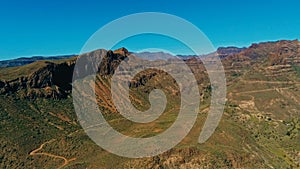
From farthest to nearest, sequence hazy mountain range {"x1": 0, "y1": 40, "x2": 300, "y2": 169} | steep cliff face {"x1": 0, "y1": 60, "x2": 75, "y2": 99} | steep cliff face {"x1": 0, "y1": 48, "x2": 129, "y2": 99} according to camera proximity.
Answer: steep cliff face {"x1": 0, "y1": 48, "x2": 129, "y2": 99}
steep cliff face {"x1": 0, "y1": 60, "x2": 75, "y2": 99}
hazy mountain range {"x1": 0, "y1": 40, "x2": 300, "y2": 169}

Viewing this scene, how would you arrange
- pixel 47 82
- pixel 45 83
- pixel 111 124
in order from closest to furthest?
pixel 111 124 → pixel 45 83 → pixel 47 82

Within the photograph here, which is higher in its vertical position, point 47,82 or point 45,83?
point 47,82

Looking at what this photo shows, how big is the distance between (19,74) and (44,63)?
13.6 metres

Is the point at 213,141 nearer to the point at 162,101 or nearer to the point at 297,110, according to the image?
the point at 162,101

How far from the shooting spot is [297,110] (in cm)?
18988

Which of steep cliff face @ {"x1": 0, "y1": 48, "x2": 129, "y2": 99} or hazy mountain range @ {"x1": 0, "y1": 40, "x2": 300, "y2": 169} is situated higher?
steep cliff face @ {"x1": 0, "y1": 48, "x2": 129, "y2": 99}

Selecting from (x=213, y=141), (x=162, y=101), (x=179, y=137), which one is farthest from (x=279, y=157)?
(x=162, y=101)

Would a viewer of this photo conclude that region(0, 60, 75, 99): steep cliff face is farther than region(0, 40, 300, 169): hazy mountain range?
Yes

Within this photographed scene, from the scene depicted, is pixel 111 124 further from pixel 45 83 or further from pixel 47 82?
pixel 47 82

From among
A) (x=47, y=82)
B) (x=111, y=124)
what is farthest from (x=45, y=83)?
(x=111, y=124)

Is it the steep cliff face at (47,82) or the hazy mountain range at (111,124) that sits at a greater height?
the steep cliff face at (47,82)

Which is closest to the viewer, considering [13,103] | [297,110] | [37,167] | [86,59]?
[37,167]

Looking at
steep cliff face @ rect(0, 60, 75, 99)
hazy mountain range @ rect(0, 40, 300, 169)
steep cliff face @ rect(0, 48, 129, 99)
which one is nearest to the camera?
hazy mountain range @ rect(0, 40, 300, 169)

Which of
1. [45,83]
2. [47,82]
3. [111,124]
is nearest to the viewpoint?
[111,124]
